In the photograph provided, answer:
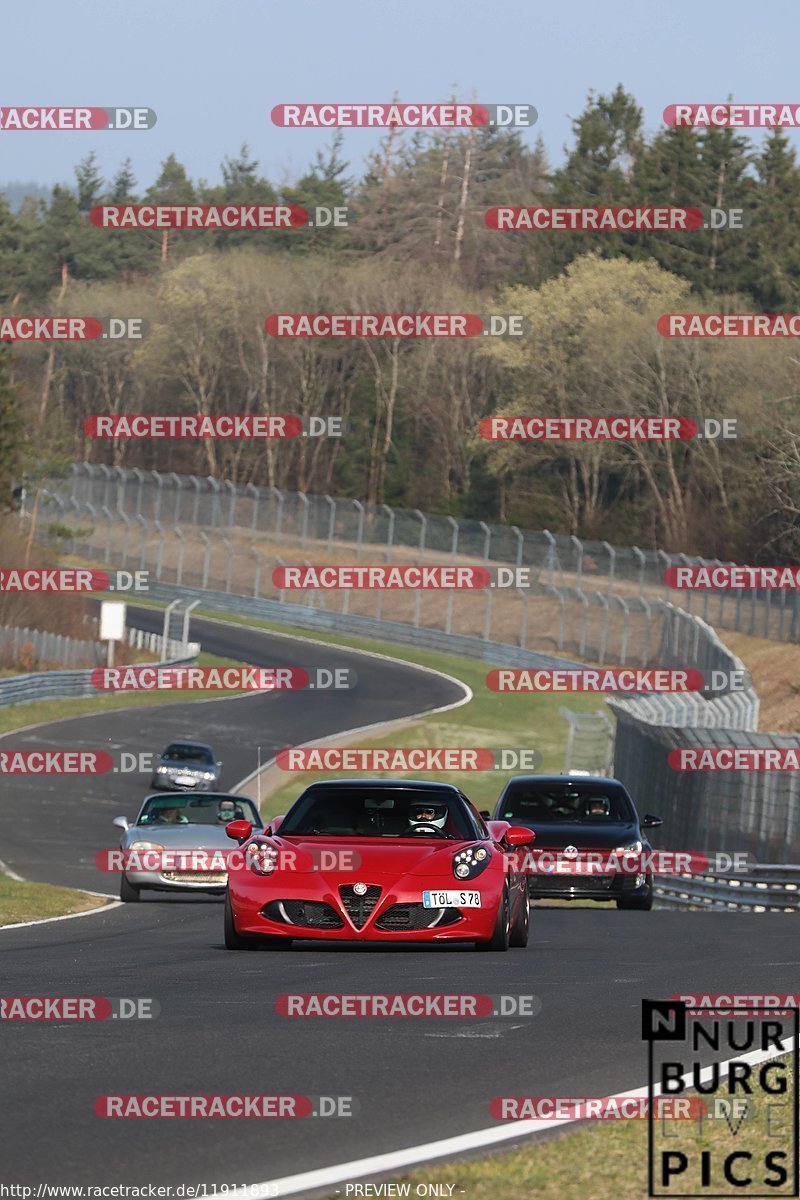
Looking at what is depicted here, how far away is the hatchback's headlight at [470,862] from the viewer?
13562 millimetres

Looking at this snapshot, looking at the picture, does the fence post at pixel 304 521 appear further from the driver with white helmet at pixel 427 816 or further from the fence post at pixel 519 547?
the driver with white helmet at pixel 427 816

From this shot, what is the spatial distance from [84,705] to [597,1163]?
50471 millimetres

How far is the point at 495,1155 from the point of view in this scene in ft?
21.8

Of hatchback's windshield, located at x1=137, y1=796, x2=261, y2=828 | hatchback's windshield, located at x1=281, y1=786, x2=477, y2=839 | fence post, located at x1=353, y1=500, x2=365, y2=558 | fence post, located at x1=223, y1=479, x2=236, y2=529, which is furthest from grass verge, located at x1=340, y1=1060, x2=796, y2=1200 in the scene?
fence post, located at x1=223, y1=479, x2=236, y2=529

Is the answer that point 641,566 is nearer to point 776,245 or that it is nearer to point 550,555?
point 550,555

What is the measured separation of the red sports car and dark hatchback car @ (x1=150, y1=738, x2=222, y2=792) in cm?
2677

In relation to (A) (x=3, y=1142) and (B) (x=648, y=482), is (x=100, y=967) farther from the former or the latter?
(B) (x=648, y=482)

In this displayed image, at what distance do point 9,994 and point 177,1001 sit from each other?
944 millimetres

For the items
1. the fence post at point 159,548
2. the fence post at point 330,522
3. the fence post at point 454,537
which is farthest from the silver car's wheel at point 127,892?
the fence post at point 159,548

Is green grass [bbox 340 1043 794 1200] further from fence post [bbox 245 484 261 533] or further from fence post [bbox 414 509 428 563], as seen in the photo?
fence post [bbox 245 484 261 533]

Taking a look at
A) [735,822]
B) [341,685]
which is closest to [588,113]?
[341,685]

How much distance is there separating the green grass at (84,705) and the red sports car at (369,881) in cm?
3573

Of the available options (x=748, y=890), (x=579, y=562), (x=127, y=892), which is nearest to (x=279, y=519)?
(x=579, y=562)

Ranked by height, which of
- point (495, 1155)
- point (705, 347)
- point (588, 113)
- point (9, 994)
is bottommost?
point (9, 994)
